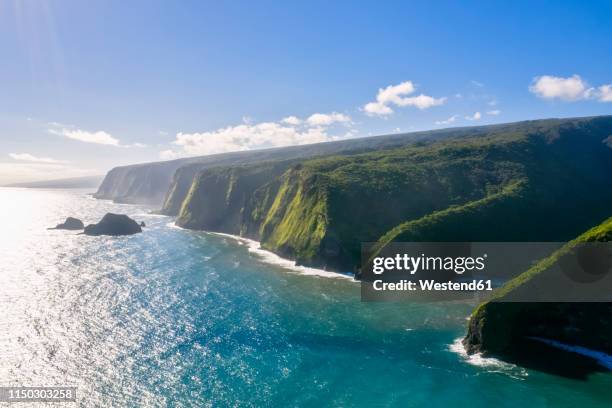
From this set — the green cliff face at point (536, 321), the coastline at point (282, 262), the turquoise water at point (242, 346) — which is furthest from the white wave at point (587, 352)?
the coastline at point (282, 262)

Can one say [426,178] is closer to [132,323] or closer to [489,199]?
[489,199]

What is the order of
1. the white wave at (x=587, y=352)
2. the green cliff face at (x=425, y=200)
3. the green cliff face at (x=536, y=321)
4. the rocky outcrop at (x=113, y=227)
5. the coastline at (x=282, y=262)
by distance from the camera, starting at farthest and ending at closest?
the rocky outcrop at (x=113, y=227) < the green cliff face at (x=425, y=200) < the coastline at (x=282, y=262) < the green cliff face at (x=536, y=321) < the white wave at (x=587, y=352)

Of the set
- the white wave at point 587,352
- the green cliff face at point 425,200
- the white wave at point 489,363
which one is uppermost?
the green cliff face at point 425,200

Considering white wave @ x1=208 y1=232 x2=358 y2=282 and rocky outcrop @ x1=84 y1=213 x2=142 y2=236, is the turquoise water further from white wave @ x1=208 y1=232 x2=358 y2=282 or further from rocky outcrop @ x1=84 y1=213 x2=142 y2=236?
rocky outcrop @ x1=84 y1=213 x2=142 y2=236

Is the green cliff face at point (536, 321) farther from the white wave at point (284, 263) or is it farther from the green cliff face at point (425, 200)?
the green cliff face at point (425, 200)

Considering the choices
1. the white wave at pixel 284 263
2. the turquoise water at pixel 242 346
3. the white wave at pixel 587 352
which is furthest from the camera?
the white wave at pixel 284 263

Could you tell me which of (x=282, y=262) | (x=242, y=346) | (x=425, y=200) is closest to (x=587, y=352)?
(x=242, y=346)

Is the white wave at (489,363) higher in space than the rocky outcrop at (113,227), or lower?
lower
